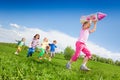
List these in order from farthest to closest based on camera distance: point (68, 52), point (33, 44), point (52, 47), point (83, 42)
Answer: point (68, 52) < point (52, 47) < point (33, 44) < point (83, 42)

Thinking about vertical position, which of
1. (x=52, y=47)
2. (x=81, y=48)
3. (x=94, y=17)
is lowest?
(x=81, y=48)

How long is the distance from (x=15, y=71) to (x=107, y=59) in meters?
33.9

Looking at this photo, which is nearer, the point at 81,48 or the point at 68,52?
the point at 81,48

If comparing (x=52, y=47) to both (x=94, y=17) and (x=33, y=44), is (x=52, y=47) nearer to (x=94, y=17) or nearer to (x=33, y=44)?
(x=33, y=44)

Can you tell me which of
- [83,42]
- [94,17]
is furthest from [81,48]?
[94,17]

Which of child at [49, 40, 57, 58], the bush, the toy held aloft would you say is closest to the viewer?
the toy held aloft

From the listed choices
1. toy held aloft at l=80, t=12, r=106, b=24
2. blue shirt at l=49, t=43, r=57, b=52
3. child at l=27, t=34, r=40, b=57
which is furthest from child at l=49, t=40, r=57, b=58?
toy held aloft at l=80, t=12, r=106, b=24

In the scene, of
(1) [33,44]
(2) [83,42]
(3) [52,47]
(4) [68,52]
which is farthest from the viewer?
(4) [68,52]

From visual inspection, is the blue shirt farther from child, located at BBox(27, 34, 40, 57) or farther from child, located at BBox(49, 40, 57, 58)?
child, located at BBox(27, 34, 40, 57)

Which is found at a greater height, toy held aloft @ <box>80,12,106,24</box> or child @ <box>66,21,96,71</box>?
toy held aloft @ <box>80,12,106,24</box>

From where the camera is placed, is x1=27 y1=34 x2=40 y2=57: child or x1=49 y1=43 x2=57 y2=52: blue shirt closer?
x1=27 y1=34 x2=40 y2=57: child

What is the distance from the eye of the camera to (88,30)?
15.0 meters

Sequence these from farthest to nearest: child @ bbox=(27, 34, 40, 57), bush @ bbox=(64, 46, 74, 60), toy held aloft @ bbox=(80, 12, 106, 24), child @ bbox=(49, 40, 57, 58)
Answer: bush @ bbox=(64, 46, 74, 60) → child @ bbox=(49, 40, 57, 58) → child @ bbox=(27, 34, 40, 57) → toy held aloft @ bbox=(80, 12, 106, 24)

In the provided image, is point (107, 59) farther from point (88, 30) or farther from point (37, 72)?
point (37, 72)
